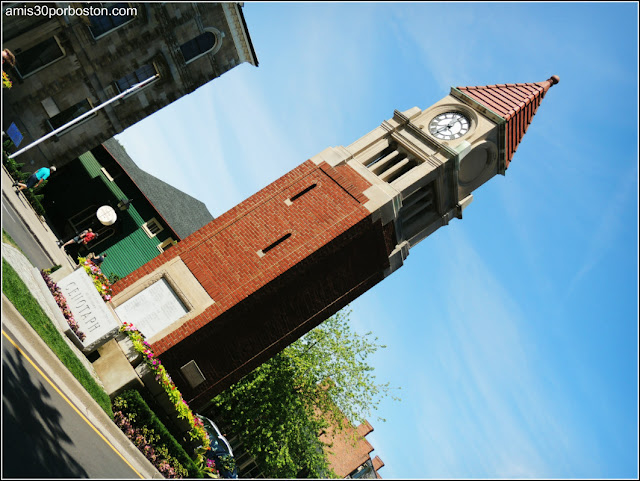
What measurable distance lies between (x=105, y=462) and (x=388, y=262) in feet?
54.1

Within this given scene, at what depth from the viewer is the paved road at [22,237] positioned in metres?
18.6

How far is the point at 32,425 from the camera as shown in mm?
13750

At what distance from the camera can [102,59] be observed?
2438 centimetres

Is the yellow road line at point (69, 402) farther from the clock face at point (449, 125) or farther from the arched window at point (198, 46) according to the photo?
the clock face at point (449, 125)

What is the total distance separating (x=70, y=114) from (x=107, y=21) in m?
4.18

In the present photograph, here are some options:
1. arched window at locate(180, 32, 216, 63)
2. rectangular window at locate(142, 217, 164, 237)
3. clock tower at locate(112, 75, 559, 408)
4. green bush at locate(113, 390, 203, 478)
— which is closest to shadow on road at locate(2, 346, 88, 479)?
green bush at locate(113, 390, 203, 478)

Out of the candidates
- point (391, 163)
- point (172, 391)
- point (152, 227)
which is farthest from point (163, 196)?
point (172, 391)

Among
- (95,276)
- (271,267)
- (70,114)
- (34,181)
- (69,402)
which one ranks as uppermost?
(70,114)

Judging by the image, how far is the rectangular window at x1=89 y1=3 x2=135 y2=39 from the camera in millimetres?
23527

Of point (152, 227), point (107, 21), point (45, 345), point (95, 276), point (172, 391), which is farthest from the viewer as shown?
point (152, 227)

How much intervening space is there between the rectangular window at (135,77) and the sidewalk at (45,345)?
694 centimetres

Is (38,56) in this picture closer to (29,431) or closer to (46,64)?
(46,64)

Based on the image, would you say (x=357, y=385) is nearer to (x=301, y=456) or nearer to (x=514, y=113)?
(x=301, y=456)

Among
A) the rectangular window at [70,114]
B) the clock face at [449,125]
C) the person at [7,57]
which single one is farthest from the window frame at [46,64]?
the clock face at [449,125]
